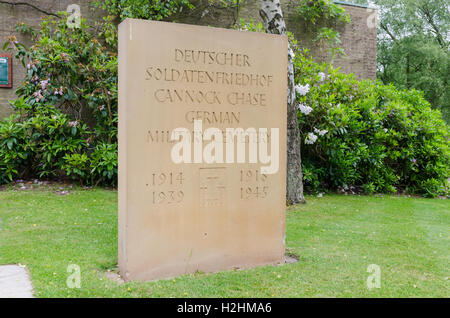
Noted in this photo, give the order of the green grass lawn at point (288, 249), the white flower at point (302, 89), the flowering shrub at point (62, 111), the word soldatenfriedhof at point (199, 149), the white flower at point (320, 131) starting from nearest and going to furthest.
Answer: the green grass lawn at point (288, 249) → the word soldatenfriedhof at point (199, 149) → the flowering shrub at point (62, 111) → the white flower at point (302, 89) → the white flower at point (320, 131)

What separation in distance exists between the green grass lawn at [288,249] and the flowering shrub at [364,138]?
1.63 metres

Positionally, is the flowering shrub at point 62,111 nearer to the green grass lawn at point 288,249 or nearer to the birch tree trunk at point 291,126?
the green grass lawn at point 288,249

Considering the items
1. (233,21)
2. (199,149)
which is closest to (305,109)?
(233,21)

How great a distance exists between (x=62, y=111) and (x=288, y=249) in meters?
6.50

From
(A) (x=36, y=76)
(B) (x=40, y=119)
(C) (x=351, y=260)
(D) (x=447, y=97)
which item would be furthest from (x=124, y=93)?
(D) (x=447, y=97)

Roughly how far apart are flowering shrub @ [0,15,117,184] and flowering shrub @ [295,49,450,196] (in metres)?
3.96

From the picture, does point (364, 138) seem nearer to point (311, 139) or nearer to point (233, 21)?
point (311, 139)

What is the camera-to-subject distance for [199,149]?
3994mm

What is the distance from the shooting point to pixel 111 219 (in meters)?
6.14

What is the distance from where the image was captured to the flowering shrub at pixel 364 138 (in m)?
8.95

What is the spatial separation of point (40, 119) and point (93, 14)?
305 cm

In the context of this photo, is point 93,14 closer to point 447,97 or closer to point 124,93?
point 124,93

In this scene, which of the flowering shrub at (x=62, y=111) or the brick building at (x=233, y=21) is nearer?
the flowering shrub at (x=62, y=111)

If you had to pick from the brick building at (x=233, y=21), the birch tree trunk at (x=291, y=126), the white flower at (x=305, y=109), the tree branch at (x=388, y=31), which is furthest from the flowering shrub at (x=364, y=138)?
the tree branch at (x=388, y=31)
